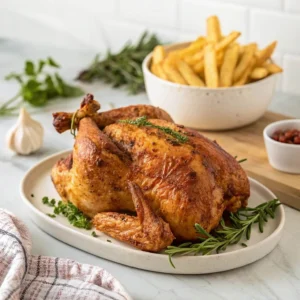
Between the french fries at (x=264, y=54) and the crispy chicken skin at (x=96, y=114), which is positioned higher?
the crispy chicken skin at (x=96, y=114)

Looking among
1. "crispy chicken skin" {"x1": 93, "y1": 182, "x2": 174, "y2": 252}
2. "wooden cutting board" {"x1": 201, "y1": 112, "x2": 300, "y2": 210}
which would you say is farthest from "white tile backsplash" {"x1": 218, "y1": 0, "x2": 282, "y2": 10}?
"crispy chicken skin" {"x1": 93, "y1": 182, "x2": 174, "y2": 252}

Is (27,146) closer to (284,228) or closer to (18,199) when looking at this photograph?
(18,199)

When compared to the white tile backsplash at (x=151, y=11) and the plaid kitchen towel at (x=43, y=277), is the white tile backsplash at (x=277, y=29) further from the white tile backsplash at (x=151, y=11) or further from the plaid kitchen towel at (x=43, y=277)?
the plaid kitchen towel at (x=43, y=277)

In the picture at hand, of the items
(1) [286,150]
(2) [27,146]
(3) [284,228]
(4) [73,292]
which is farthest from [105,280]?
(2) [27,146]

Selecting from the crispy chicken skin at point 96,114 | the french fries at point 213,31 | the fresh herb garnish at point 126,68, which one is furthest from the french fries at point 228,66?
the fresh herb garnish at point 126,68

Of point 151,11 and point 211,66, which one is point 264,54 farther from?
point 151,11

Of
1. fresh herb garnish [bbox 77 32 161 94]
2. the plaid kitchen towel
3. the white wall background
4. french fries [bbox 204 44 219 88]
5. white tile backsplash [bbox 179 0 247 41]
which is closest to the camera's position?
the plaid kitchen towel

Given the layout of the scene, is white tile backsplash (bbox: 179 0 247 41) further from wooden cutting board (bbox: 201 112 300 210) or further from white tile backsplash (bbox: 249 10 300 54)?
wooden cutting board (bbox: 201 112 300 210)

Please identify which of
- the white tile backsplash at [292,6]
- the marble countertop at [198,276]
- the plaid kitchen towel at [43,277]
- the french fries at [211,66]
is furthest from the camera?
the white tile backsplash at [292,6]
